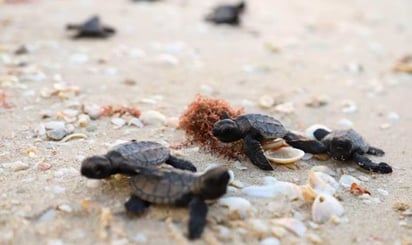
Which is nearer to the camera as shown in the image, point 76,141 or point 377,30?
point 76,141

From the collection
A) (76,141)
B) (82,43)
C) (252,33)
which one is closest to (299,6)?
(252,33)

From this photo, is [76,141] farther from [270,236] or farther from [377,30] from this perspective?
[377,30]

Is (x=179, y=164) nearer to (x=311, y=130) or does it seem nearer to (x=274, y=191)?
(x=274, y=191)

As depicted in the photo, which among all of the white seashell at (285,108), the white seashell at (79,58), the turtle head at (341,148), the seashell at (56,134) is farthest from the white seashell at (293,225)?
the white seashell at (79,58)

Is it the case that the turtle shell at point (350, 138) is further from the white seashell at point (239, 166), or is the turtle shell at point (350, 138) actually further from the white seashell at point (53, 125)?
the white seashell at point (53, 125)

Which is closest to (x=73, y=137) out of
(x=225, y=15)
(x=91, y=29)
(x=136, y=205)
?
(x=136, y=205)
